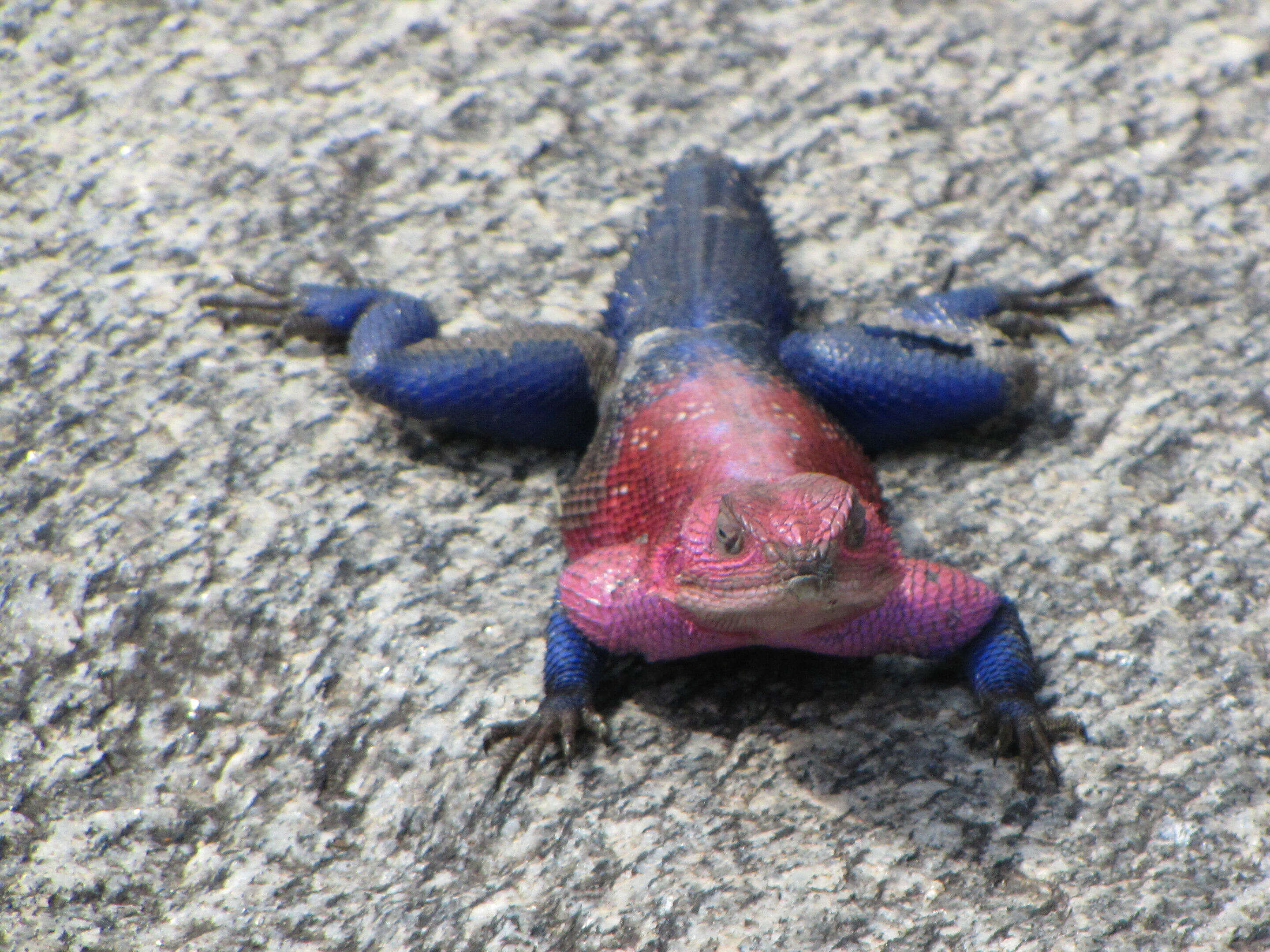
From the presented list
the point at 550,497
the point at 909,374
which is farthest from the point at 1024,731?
the point at 550,497

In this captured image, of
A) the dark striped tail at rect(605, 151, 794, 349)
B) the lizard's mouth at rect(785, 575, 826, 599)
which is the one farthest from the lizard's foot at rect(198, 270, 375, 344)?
the lizard's mouth at rect(785, 575, 826, 599)

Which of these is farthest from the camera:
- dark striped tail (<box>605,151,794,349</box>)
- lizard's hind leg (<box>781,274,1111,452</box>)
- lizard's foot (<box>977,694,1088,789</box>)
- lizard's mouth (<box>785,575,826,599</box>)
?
dark striped tail (<box>605,151,794,349</box>)

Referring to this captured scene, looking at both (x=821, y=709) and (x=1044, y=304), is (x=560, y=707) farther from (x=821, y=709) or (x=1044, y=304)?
(x=1044, y=304)

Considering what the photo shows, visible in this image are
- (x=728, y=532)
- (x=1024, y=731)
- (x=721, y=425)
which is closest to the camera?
(x=728, y=532)

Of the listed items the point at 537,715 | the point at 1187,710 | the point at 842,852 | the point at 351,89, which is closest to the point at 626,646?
the point at 537,715

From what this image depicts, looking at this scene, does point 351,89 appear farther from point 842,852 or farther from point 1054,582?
point 842,852

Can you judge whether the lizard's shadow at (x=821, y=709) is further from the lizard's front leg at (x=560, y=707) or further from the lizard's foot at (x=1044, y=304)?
the lizard's foot at (x=1044, y=304)

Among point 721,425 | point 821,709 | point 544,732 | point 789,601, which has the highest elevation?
point 789,601

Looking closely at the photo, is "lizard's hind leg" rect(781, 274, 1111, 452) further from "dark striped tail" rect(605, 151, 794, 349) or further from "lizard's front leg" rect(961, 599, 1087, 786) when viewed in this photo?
"lizard's front leg" rect(961, 599, 1087, 786)
